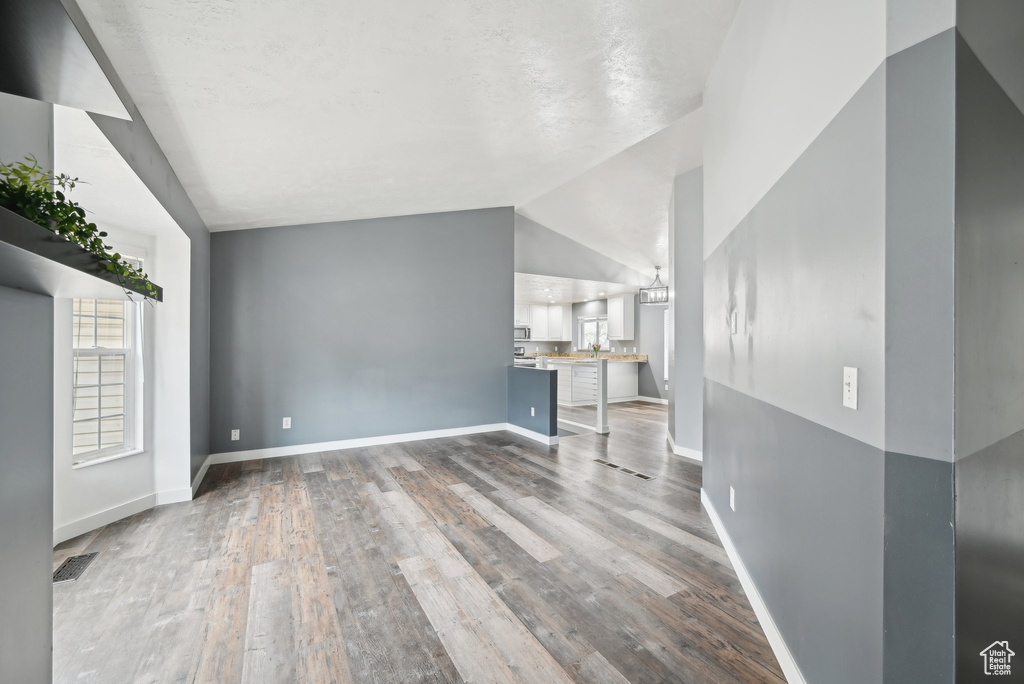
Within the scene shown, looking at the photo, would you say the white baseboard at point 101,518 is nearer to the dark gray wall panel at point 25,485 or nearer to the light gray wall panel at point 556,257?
the dark gray wall panel at point 25,485

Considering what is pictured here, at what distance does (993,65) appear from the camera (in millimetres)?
1060

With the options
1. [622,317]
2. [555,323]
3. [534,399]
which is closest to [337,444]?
[534,399]

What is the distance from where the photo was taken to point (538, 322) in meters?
10.7

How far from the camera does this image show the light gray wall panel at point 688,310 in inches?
176

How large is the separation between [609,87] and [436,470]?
3.48 meters

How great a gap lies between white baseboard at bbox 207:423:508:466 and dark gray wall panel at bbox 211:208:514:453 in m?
0.07

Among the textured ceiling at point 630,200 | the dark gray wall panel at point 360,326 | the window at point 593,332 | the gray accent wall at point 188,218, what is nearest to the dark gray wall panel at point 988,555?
the gray accent wall at point 188,218

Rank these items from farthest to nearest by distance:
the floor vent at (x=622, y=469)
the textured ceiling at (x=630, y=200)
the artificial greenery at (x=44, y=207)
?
the textured ceiling at (x=630, y=200) < the floor vent at (x=622, y=469) < the artificial greenery at (x=44, y=207)

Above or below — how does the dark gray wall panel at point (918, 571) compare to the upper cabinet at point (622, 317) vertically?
below

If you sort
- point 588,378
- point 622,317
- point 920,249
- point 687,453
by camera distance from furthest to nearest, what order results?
point 622,317 → point 588,378 → point 687,453 → point 920,249

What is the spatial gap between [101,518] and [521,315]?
8284mm

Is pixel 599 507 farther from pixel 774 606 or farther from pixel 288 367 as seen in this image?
pixel 288 367

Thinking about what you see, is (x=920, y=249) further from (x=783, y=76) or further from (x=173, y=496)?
(x=173, y=496)

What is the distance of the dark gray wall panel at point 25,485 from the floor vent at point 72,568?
1.45 metres
